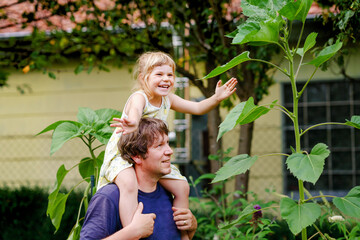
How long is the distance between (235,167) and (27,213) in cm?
412

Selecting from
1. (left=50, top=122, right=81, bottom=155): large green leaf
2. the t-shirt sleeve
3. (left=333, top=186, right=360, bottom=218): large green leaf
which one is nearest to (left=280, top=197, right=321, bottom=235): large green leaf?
(left=333, top=186, right=360, bottom=218): large green leaf

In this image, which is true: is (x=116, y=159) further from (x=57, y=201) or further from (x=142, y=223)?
(x=57, y=201)

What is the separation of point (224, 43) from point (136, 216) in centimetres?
234

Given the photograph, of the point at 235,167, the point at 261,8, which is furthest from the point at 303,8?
the point at 235,167

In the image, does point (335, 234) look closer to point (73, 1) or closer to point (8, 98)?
point (73, 1)

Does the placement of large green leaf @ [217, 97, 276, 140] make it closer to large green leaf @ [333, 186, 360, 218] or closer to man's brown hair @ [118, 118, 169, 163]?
man's brown hair @ [118, 118, 169, 163]

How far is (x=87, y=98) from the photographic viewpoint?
7.54 metres

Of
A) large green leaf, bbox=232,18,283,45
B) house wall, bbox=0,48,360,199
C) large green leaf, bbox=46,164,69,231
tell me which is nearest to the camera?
large green leaf, bbox=232,18,283,45

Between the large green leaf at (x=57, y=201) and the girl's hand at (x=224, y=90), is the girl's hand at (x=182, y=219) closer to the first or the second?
the girl's hand at (x=224, y=90)

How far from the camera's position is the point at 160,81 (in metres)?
2.42

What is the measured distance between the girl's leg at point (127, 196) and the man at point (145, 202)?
1.2 inches

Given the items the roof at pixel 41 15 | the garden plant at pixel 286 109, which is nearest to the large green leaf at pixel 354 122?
the garden plant at pixel 286 109

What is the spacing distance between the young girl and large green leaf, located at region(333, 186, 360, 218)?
2.38ft

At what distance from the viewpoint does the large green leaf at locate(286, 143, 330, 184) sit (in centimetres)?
182
